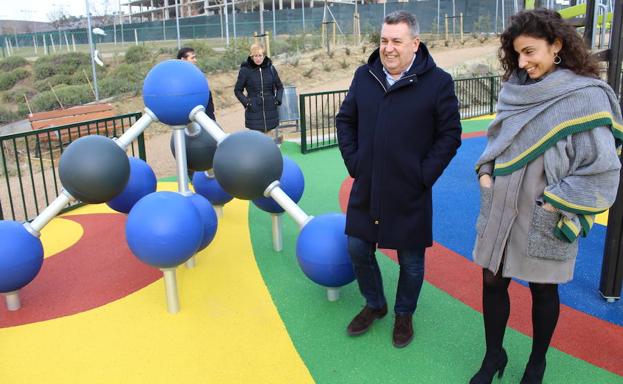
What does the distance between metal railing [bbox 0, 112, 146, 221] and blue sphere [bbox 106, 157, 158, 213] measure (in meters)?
1.37

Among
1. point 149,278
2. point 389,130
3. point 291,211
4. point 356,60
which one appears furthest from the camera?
point 356,60

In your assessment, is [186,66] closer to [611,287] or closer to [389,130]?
[389,130]

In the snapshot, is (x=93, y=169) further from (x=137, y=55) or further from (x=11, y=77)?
(x=11, y=77)

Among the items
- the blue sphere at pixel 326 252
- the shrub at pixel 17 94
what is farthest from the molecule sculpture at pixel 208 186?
the shrub at pixel 17 94

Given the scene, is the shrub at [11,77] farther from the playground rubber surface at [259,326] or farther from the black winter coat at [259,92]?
the playground rubber surface at [259,326]

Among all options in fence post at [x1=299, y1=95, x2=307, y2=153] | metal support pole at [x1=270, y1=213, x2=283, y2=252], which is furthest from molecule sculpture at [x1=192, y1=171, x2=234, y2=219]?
fence post at [x1=299, y1=95, x2=307, y2=153]

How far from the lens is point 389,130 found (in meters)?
2.88

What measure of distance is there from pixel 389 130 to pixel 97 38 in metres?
46.7

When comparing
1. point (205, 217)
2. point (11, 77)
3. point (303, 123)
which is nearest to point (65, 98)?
point (11, 77)

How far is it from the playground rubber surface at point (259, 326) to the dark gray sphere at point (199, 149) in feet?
3.08

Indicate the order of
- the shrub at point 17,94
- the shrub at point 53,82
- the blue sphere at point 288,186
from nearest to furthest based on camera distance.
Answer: the blue sphere at point 288,186 → the shrub at point 17,94 → the shrub at point 53,82

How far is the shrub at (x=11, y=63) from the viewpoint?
32.3 m

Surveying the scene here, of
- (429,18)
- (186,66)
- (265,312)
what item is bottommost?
(265,312)

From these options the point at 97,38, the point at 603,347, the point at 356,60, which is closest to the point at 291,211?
the point at 603,347
